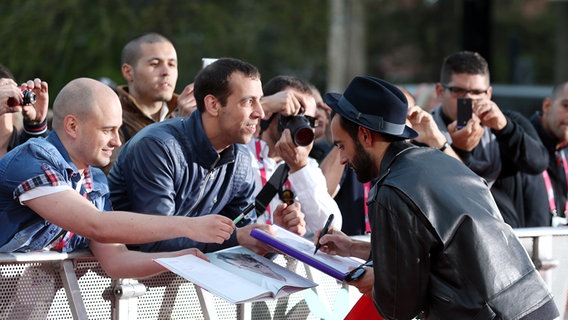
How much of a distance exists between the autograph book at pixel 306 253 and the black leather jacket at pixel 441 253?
0.35 m

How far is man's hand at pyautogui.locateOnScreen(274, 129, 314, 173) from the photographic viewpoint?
5.84 metres

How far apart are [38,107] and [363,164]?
7.20 feet

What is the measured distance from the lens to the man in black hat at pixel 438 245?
4.20 meters

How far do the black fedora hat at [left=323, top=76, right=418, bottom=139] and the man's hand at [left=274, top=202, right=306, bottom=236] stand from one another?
1.00 meters

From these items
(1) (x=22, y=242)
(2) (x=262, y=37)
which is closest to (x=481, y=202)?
(1) (x=22, y=242)

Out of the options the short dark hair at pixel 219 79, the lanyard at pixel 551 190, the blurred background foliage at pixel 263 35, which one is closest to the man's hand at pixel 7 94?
the short dark hair at pixel 219 79

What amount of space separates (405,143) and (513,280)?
72 centimetres

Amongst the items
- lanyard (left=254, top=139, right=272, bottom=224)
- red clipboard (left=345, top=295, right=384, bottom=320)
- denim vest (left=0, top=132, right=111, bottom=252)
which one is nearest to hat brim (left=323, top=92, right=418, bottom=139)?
red clipboard (left=345, top=295, right=384, bottom=320)

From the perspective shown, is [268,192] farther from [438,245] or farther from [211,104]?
[438,245]

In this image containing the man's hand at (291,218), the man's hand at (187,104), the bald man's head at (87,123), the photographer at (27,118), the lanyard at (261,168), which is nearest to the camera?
the bald man's head at (87,123)

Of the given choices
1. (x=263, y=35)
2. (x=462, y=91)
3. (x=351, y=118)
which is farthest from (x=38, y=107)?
(x=263, y=35)

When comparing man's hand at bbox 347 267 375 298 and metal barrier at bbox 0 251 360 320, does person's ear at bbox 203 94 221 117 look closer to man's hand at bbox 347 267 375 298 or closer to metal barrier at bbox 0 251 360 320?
metal barrier at bbox 0 251 360 320

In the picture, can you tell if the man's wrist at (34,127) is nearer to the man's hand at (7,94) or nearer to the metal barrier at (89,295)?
the man's hand at (7,94)

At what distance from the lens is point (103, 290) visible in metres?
4.78
